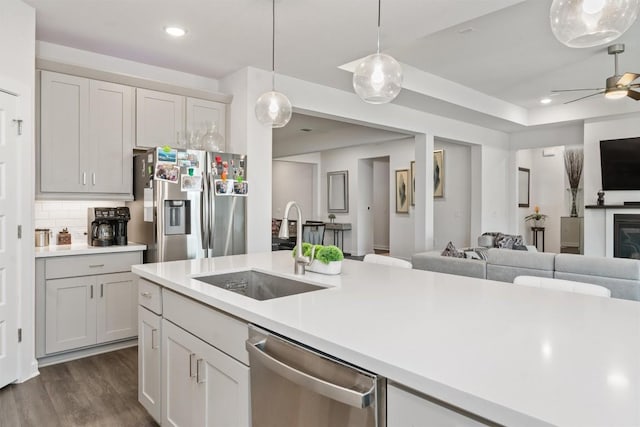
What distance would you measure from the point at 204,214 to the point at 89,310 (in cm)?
120

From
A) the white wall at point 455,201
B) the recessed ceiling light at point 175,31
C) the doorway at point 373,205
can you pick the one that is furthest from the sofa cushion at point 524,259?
the doorway at point 373,205

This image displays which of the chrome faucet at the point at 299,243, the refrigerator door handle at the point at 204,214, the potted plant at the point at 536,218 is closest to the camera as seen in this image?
the chrome faucet at the point at 299,243

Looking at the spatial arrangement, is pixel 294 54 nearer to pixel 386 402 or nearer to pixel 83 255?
pixel 83 255

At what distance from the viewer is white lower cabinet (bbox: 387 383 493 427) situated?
34.1 inches

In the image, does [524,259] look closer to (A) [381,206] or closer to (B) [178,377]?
(B) [178,377]

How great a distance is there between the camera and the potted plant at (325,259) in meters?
2.09

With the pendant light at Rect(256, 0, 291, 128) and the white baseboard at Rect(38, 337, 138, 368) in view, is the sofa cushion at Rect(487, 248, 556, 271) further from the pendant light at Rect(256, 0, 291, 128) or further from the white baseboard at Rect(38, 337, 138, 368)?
the white baseboard at Rect(38, 337, 138, 368)

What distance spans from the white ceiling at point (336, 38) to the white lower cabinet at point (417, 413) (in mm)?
2673

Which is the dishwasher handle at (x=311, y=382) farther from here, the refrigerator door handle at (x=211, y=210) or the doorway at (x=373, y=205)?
the doorway at (x=373, y=205)

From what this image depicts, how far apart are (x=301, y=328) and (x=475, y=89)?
556 centimetres

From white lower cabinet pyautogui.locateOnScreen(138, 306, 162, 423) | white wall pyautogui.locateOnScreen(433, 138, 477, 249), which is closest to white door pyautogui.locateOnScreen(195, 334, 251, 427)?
white lower cabinet pyautogui.locateOnScreen(138, 306, 162, 423)

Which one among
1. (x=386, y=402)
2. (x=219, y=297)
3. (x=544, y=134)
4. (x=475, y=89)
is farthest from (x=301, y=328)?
(x=544, y=134)

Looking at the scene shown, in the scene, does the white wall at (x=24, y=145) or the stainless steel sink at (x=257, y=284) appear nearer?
the stainless steel sink at (x=257, y=284)

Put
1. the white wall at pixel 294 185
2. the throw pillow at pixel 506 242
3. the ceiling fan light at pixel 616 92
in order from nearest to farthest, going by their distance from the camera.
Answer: the ceiling fan light at pixel 616 92 → the throw pillow at pixel 506 242 → the white wall at pixel 294 185
